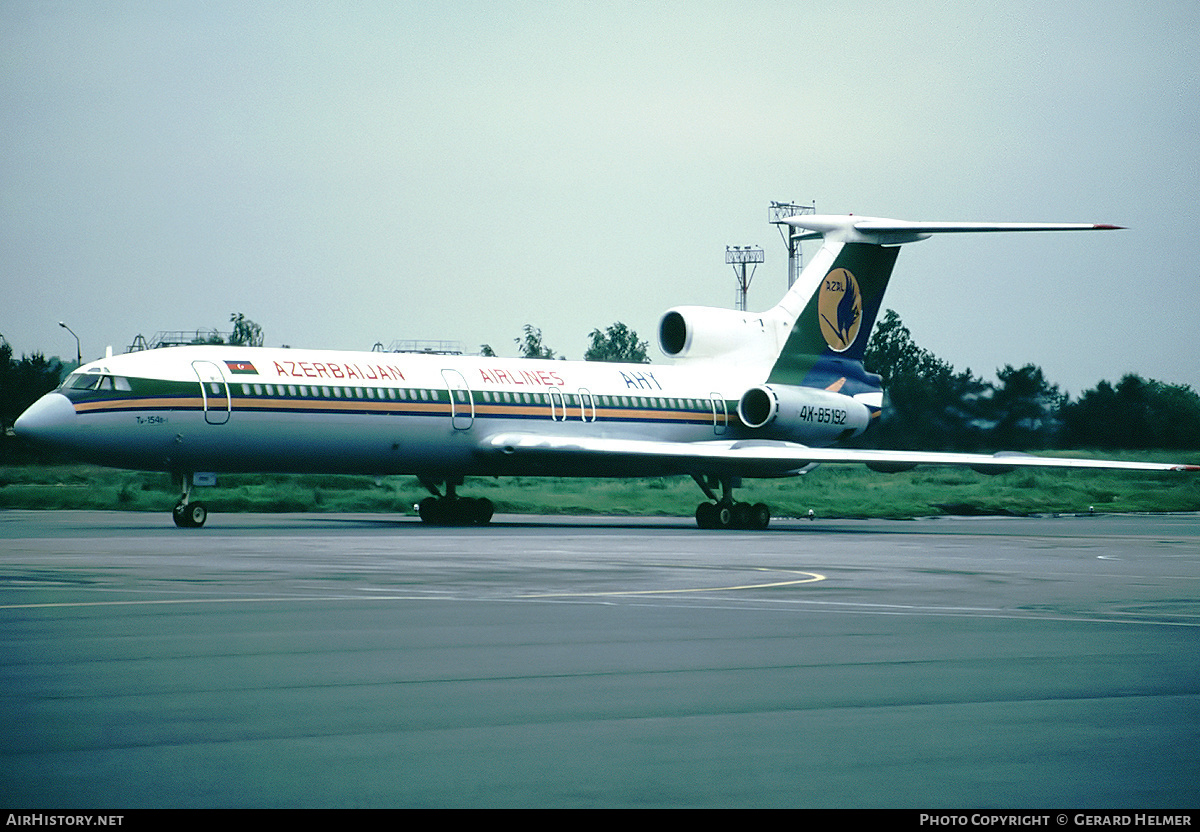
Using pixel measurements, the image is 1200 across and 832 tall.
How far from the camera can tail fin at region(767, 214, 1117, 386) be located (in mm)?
40250

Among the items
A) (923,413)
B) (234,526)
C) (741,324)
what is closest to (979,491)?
(923,413)

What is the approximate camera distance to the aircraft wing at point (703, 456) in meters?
33.9

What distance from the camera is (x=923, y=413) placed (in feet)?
138

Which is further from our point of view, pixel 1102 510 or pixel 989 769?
pixel 1102 510

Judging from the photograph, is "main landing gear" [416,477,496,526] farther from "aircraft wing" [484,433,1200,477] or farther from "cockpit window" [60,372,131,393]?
"cockpit window" [60,372,131,393]

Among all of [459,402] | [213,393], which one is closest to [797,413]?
[459,402]

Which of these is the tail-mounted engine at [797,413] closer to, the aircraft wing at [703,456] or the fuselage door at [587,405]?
the aircraft wing at [703,456]

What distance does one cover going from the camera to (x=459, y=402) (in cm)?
3444

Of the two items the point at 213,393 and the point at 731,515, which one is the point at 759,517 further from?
the point at 213,393

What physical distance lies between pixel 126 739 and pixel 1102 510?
145ft

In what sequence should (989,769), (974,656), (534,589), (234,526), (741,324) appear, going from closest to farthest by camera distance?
1. (989,769)
2. (974,656)
3. (534,589)
4. (234,526)
5. (741,324)

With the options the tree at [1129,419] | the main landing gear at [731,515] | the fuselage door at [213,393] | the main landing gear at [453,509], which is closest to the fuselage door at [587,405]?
the main landing gear at [453,509]

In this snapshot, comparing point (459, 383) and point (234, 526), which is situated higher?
point (459, 383)
